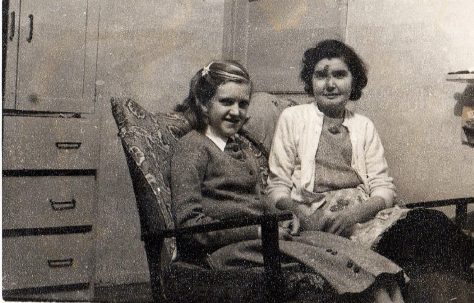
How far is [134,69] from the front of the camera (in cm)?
185

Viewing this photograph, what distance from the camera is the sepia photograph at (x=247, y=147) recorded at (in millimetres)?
1365

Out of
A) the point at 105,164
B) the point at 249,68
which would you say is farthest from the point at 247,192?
the point at 105,164

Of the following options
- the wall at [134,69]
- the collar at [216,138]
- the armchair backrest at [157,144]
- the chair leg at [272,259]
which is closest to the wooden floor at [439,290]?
the chair leg at [272,259]

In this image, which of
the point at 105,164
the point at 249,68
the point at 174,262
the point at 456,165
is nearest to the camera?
the point at 174,262

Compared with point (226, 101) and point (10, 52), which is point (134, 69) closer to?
point (10, 52)

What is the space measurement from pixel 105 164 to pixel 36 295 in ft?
1.52

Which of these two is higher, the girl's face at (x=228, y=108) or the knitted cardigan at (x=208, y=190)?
the girl's face at (x=228, y=108)

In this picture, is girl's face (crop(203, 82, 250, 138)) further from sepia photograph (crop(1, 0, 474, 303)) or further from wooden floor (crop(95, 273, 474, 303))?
wooden floor (crop(95, 273, 474, 303))

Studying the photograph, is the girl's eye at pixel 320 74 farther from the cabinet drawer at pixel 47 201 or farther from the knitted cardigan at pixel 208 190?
the cabinet drawer at pixel 47 201

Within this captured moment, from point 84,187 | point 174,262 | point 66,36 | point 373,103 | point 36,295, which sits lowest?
point 36,295

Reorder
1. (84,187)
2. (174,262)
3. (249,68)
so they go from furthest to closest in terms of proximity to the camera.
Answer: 1. (84,187)
2. (249,68)
3. (174,262)

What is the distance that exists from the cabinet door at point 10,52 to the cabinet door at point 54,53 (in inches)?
0.5

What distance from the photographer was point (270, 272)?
1277 millimetres

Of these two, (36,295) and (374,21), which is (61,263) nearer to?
(36,295)
